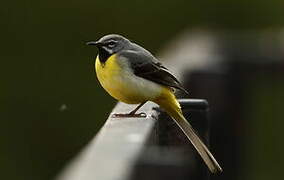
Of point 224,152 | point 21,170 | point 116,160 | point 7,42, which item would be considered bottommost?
point 21,170

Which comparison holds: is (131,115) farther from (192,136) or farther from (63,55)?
(63,55)

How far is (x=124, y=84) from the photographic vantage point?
533cm

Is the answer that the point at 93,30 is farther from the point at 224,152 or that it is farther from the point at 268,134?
the point at 224,152

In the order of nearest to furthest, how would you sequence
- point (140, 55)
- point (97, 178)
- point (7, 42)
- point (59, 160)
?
point (97, 178), point (140, 55), point (59, 160), point (7, 42)

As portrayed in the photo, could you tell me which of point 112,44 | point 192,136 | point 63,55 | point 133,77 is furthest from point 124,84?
point 63,55

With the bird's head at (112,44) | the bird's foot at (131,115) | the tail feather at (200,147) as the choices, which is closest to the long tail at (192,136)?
the tail feather at (200,147)

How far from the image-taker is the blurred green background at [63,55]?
1158 cm

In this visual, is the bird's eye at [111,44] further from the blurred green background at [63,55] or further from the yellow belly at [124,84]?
the blurred green background at [63,55]

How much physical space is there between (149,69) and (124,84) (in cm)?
22

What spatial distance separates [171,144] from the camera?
474cm

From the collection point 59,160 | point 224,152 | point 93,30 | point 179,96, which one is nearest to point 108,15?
point 93,30

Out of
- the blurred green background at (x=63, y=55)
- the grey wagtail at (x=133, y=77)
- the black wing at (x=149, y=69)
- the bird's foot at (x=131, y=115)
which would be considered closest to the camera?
the bird's foot at (x=131, y=115)

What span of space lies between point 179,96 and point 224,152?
112 centimetres

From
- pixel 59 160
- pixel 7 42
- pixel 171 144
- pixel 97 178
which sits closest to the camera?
pixel 97 178
